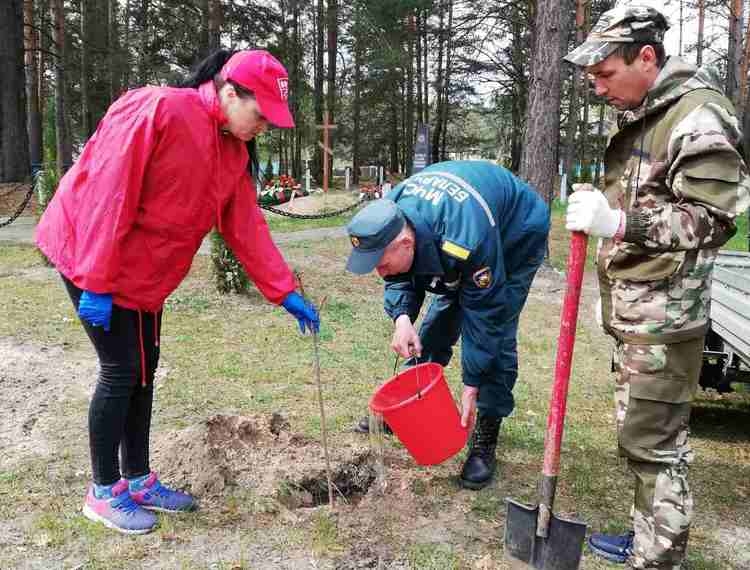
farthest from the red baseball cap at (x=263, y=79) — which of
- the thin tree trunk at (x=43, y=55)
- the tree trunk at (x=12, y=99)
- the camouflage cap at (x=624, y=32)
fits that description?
the thin tree trunk at (x=43, y=55)

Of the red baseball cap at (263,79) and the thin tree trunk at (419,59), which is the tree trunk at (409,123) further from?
the red baseball cap at (263,79)

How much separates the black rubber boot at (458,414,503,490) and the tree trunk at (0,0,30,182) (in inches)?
696

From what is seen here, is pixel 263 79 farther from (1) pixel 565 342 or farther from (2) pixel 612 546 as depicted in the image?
(2) pixel 612 546

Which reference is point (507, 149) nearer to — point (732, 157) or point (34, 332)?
point (34, 332)

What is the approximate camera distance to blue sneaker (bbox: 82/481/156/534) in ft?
8.61

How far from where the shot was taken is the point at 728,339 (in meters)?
3.44

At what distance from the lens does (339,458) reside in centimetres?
330

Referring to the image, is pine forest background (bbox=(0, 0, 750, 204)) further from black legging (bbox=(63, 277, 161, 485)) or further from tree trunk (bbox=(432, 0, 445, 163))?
black legging (bbox=(63, 277, 161, 485))

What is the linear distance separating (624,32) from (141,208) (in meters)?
1.67

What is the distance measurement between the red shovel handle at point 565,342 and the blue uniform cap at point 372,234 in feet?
2.13

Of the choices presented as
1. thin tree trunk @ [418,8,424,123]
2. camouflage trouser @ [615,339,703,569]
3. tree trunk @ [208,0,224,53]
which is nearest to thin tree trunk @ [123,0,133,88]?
tree trunk @ [208,0,224,53]

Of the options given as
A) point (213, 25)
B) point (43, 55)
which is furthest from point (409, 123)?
point (213, 25)

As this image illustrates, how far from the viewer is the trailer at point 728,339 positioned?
3.34 metres

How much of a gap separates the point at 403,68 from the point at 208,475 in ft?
72.2
